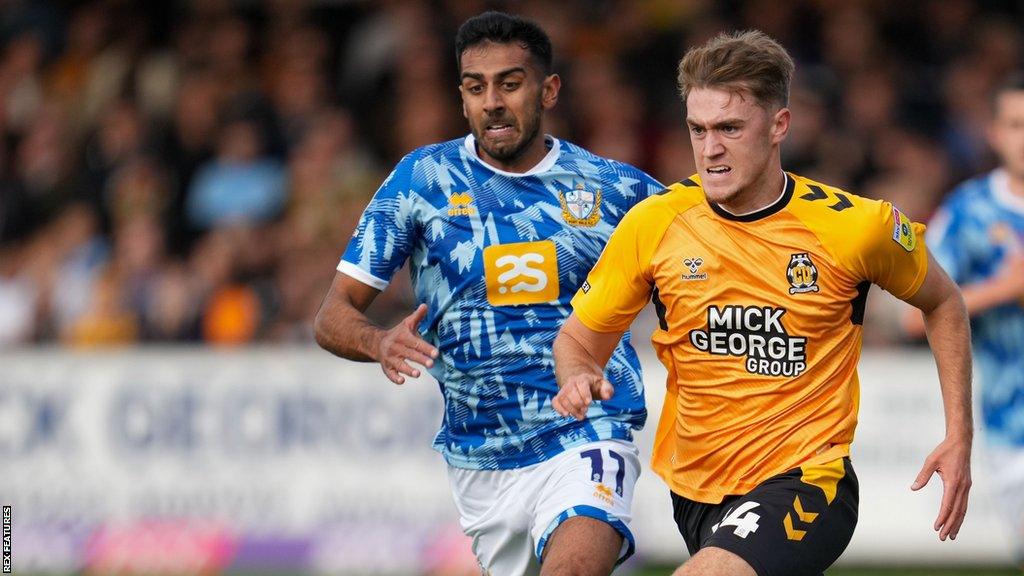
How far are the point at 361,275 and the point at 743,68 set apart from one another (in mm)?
1862

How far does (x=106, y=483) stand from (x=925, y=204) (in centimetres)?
651

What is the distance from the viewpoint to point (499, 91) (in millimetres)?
6535

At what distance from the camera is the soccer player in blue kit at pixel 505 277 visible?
6480 mm

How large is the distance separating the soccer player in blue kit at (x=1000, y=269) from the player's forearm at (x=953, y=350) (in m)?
2.10

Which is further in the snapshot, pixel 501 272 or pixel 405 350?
pixel 501 272

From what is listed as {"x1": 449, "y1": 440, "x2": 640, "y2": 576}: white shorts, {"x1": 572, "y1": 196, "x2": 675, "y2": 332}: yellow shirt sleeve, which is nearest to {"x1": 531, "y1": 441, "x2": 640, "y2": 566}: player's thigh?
{"x1": 449, "y1": 440, "x2": 640, "y2": 576}: white shorts

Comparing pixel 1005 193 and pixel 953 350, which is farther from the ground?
pixel 1005 193

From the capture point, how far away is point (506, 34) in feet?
21.6

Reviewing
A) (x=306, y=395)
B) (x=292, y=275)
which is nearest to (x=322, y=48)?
(x=292, y=275)

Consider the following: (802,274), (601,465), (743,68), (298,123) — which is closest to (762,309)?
(802,274)

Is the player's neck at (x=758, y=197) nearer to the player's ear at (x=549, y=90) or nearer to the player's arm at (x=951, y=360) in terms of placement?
the player's arm at (x=951, y=360)

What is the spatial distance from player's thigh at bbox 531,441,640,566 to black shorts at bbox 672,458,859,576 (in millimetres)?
577

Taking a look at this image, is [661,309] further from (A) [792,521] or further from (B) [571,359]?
(A) [792,521]

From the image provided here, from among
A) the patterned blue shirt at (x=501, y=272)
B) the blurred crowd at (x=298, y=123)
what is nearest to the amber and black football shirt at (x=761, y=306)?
the patterned blue shirt at (x=501, y=272)
